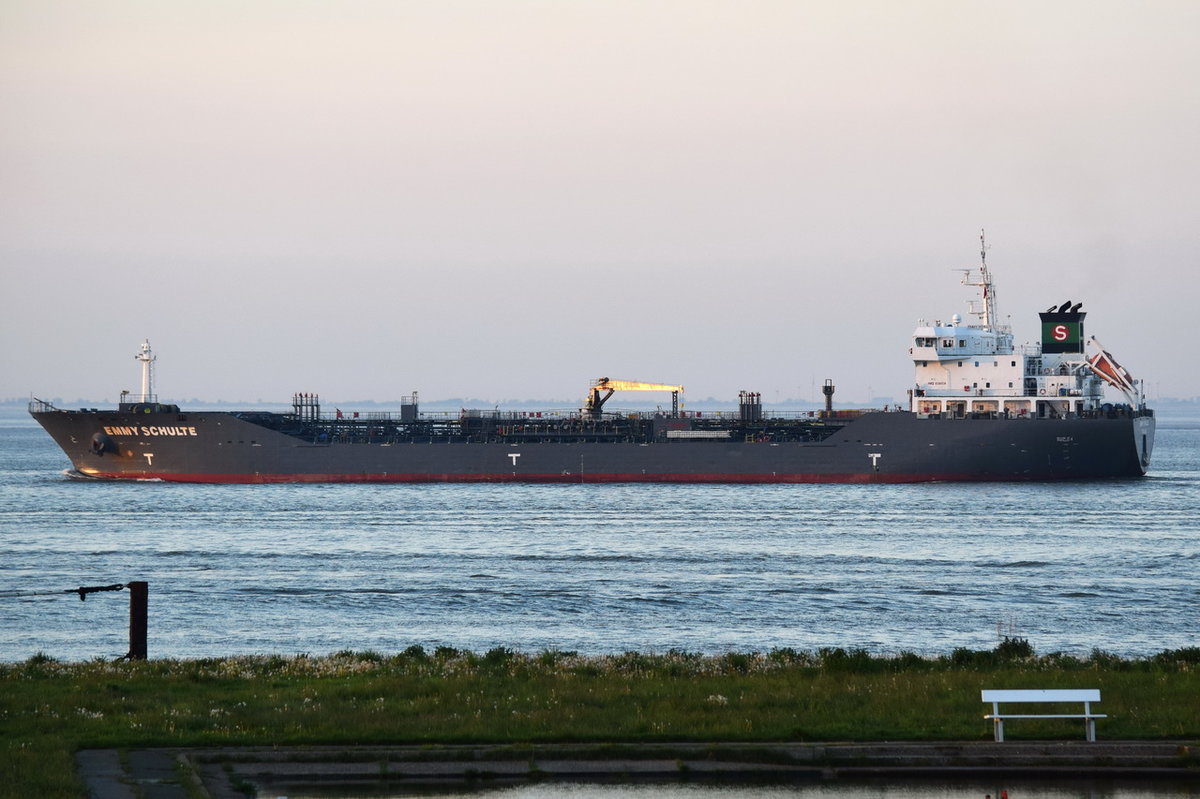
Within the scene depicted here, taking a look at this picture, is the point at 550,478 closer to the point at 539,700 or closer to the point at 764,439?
the point at 764,439

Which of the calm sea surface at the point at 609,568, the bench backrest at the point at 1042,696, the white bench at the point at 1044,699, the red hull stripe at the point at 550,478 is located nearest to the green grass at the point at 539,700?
the white bench at the point at 1044,699

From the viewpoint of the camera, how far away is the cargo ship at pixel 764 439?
59406mm

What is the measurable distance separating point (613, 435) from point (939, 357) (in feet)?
51.1

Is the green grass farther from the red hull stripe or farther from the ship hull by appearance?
the red hull stripe

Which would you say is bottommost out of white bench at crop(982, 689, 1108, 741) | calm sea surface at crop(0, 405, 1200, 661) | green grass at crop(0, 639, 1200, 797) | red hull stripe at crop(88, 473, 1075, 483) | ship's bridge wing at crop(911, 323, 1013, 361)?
calm sea surface at crop(0, 405, 1200, 661)

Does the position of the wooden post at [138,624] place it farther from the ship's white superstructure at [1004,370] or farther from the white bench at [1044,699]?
the ship's white superstructure at [1004,370]

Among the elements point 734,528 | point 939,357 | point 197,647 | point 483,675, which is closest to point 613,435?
point 939,357

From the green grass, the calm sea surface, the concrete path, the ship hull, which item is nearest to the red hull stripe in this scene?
the ship hull

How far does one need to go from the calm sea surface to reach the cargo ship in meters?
1.82

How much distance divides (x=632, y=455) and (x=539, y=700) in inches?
1864

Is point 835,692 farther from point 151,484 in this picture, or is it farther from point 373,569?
point 151,484

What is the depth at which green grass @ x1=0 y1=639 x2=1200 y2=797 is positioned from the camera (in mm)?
13562

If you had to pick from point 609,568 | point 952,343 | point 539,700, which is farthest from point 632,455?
point 539,700

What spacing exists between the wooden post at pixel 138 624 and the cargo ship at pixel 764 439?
44085mm
